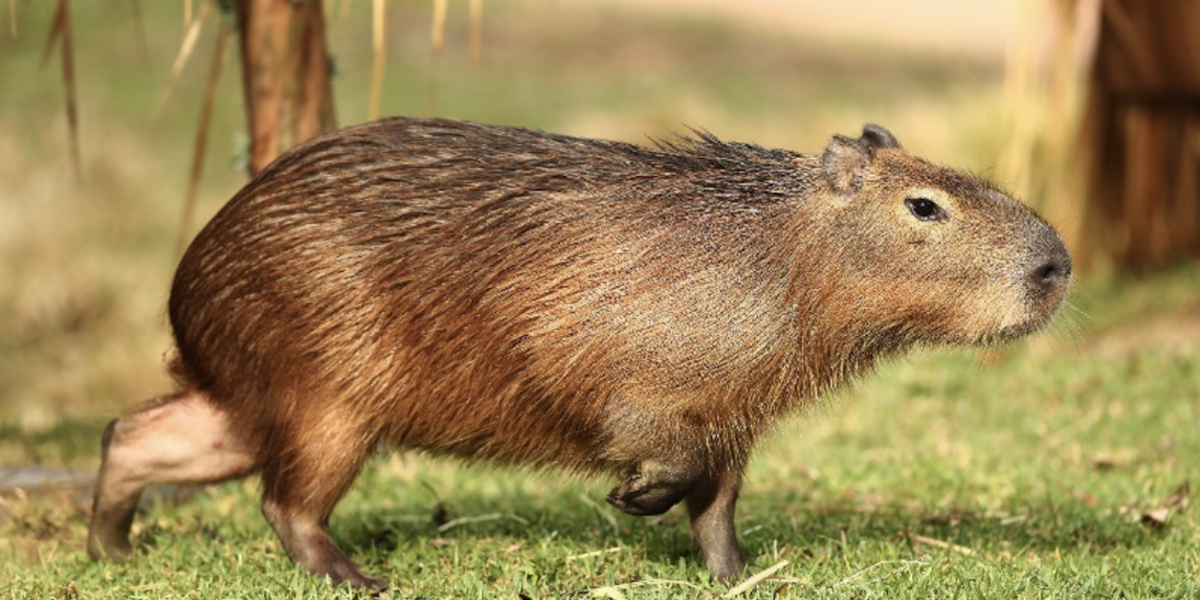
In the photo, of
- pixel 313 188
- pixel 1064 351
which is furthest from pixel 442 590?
pixel 1064 351

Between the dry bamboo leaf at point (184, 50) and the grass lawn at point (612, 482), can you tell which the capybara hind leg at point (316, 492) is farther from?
the dry bamboo leaf at point (184, 50)

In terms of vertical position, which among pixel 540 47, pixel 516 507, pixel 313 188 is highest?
pixel 313 188

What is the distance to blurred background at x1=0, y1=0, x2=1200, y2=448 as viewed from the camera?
6539mm

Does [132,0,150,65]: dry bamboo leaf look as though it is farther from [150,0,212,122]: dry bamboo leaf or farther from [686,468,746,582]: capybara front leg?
[686,468,746,582]: capybara front leg

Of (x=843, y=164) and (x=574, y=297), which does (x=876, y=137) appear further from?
(x=574, y=297)

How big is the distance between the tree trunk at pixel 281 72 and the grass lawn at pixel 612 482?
0.77 metres

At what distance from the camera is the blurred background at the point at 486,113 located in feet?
21.5

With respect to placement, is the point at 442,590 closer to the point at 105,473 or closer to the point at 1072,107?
the point at 105,473

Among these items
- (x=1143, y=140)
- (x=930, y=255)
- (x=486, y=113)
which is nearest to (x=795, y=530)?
(x=930, y=255)

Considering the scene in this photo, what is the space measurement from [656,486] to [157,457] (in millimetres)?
1492

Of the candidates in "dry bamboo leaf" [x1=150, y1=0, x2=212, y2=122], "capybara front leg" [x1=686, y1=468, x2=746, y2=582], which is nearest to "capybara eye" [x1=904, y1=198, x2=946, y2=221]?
"capybara front leg" [x1=686, y1=468, x2=746, y2=582]

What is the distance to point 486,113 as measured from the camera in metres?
15.2

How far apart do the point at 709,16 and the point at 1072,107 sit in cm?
1108

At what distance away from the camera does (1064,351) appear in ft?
29.3
